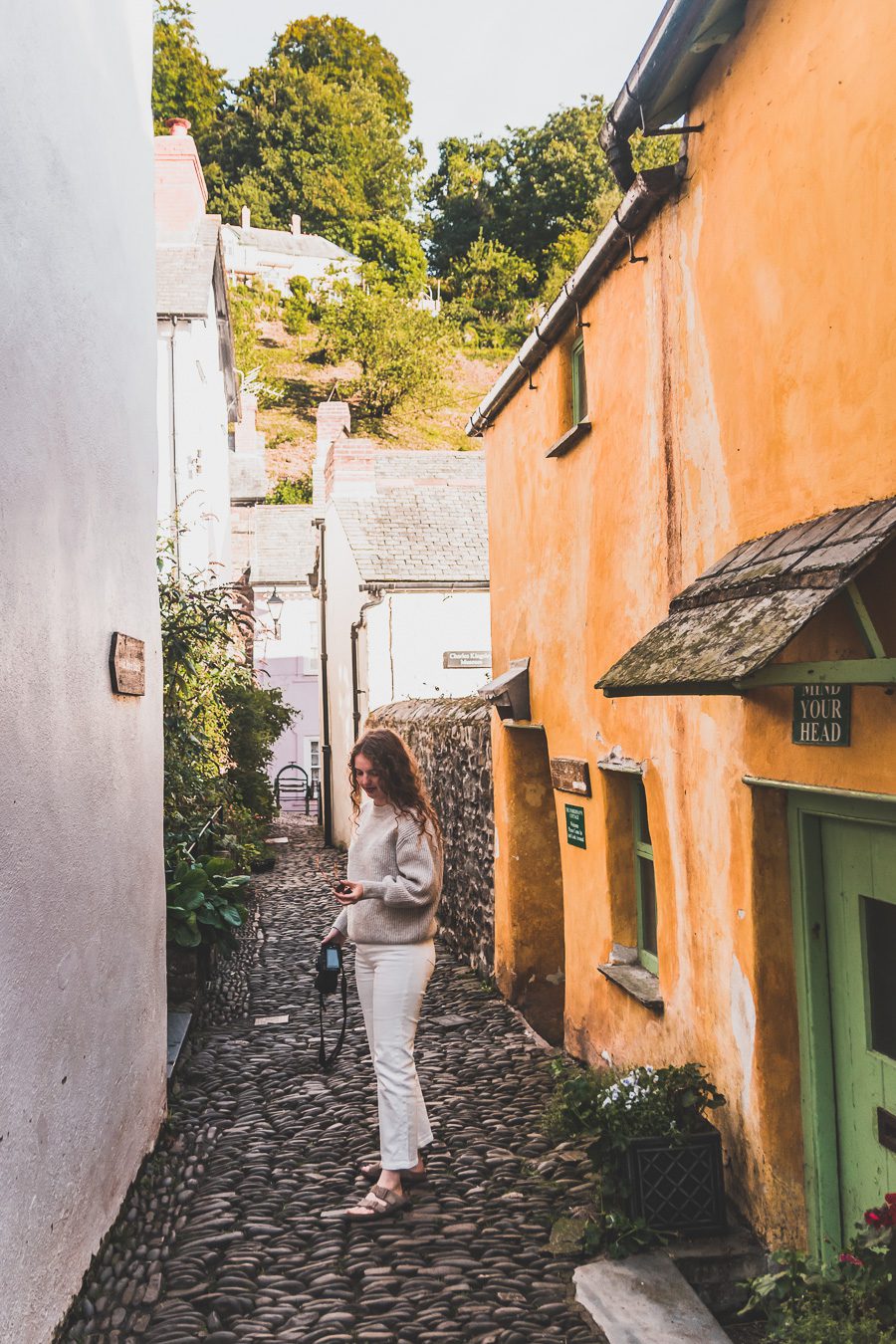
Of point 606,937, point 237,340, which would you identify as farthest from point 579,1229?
point 237,340

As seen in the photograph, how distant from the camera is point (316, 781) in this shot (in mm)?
28844

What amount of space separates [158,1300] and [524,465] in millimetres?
5809

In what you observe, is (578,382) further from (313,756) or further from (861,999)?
(313,756)

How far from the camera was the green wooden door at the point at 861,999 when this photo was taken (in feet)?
11.8

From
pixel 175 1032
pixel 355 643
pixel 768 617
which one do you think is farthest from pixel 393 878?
pixel 355 643

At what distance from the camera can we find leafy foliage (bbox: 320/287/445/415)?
50.4 meters

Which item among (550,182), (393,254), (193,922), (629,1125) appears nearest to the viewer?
(629,1125)

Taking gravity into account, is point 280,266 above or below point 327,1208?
above

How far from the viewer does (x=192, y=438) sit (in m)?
15.8

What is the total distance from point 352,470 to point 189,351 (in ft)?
11.8

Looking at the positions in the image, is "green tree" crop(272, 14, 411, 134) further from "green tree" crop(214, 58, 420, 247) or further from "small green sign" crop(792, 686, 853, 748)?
"small green sign" crop(792, 686, 853, 748)

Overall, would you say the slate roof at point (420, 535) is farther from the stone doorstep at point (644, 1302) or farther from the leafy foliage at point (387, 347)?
the leafy foliage at point (387, 347)

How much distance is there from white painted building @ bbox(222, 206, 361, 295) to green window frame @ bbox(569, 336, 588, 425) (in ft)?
174

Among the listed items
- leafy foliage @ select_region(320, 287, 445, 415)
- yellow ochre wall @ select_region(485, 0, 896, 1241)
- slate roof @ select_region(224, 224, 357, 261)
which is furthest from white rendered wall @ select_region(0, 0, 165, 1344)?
slate roof @ select_region(224, 224, 357, 261)
